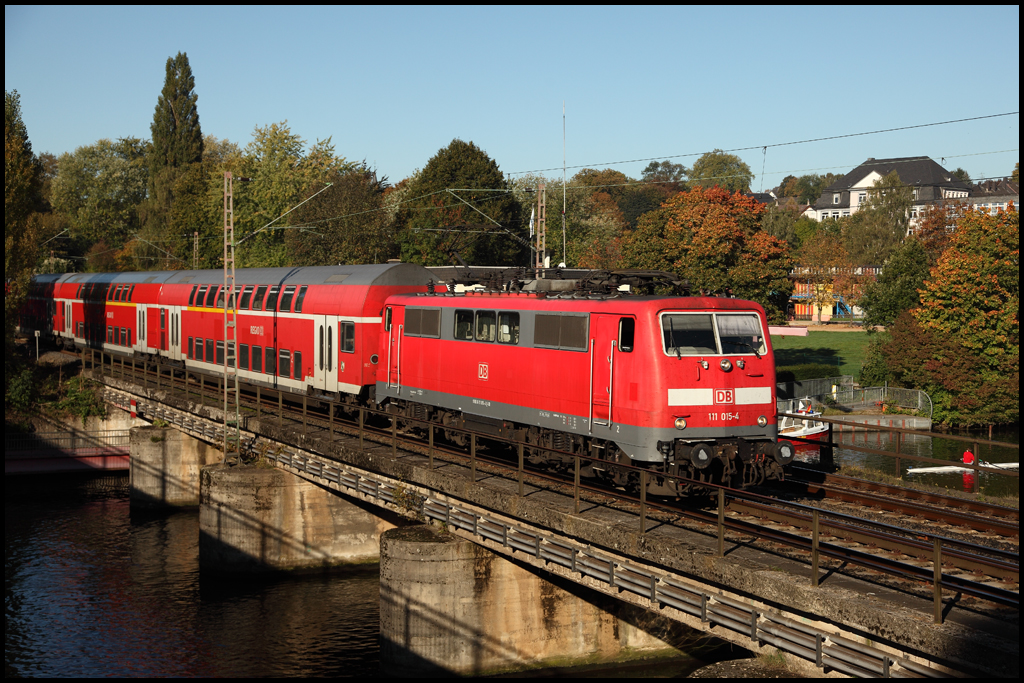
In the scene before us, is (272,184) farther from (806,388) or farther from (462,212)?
(806,388)

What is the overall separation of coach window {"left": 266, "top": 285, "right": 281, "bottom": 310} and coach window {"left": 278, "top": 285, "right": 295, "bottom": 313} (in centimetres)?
46

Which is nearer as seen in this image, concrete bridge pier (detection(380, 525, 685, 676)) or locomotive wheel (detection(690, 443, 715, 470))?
locomotive wheel (detection(690, 443, 715, 470))

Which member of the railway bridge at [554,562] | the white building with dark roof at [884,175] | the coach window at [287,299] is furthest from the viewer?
the white building with dark roof at [884,175]

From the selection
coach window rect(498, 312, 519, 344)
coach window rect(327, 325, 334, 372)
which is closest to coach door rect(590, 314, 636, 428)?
coach window rect(498, 312, 519, 344)

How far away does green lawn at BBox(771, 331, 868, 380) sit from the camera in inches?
2968

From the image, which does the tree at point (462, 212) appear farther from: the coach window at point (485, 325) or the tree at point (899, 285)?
the coach window at point (485, 325)

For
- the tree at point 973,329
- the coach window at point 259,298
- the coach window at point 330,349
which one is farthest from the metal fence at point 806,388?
the coach window at point 330,349

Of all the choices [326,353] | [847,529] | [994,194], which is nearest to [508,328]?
[847,529]

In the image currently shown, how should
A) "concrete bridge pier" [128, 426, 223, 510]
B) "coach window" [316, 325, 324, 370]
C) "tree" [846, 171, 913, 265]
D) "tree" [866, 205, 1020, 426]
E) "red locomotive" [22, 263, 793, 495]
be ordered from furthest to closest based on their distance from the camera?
"tree" [846, 171, 913, 265], "tree" [866, 205, 1020, 426], "concrete bridge pier" [128, 426, 223, 510], "coach window" [316, 325, 324, 370], "red locomotive" [22, 263, 793, 495]

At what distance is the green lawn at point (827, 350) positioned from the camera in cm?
7538

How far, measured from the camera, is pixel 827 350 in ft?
269

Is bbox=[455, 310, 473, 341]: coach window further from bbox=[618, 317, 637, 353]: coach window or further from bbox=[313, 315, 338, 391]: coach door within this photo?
bbox=[313, 315, 338, 391]: coach door

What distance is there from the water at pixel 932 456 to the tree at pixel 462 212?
2774 centimetres

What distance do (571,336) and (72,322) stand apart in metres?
49.1
